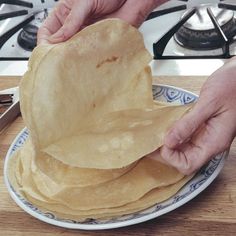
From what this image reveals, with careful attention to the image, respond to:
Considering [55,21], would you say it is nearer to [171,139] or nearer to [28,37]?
[28,37]

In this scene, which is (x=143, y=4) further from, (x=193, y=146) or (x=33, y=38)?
(x=193, y=146)

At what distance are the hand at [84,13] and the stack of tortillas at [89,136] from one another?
0.11 meters

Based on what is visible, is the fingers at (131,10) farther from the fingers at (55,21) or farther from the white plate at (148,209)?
the white plate at (148,209)

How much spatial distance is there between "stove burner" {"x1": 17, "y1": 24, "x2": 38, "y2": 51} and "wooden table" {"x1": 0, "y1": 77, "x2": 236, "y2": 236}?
442 mm

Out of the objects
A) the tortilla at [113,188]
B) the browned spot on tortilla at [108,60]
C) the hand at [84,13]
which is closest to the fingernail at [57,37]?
the hand at [84,13]

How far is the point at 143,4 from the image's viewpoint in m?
1.05

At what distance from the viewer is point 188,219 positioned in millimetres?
752

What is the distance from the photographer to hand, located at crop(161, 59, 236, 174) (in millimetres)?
732

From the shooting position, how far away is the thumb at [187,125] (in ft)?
2.37

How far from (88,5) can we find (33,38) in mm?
254

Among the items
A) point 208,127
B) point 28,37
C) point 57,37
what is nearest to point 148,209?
point 208,127

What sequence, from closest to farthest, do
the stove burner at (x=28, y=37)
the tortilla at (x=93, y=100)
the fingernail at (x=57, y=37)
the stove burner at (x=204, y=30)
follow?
the tortilla at (x=93, y=100) → the fingernail at (x=57, y=37) → the stove burner at (x=204, y=30) → the stove burner at (x=28, y=37)

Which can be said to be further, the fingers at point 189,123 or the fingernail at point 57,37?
the fingernail at point 57,37

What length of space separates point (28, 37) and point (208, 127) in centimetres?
57
